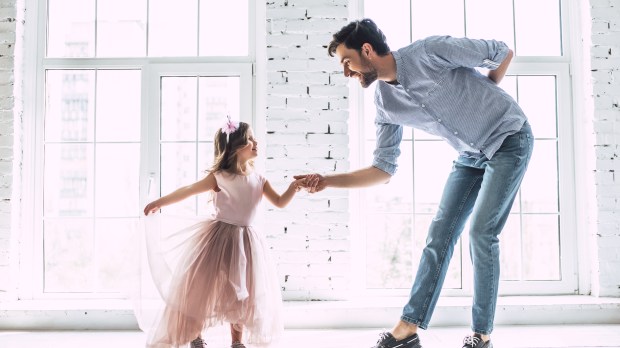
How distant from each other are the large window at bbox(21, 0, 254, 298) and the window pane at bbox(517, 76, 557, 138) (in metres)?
1.74

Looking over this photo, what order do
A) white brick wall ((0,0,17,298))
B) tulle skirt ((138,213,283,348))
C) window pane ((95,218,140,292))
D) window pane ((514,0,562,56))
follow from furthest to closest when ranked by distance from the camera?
window pane ((514,0,562,56)) < window pane ((95,218,140,292)) < white brick wall ((0,0,17,298)) < tulle skirt ((138,213,283,348))

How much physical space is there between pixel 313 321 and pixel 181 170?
4.07 feet

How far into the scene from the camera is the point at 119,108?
345 centimetres

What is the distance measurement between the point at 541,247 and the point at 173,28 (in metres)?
2.70

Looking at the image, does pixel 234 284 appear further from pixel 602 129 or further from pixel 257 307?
pixel 602 129

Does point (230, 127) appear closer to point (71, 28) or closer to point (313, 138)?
point (313, 138)

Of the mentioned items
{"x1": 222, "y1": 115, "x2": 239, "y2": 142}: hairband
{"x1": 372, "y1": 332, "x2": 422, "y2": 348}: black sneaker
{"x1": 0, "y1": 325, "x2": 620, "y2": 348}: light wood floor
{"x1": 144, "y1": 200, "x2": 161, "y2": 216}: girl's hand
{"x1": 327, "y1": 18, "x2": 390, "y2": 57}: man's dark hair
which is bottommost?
{"x1": 0, "y1": 325, "x2": 620, "y2": 348}: light wood floor

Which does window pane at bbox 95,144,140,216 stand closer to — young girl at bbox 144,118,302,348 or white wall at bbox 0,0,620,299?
white wall at bbox 0,0,620,299

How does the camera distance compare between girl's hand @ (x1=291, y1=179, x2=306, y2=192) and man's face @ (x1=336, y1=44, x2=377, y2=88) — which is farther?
girl's hand @ (x1=291, y1=179, x2=306, y2=192)

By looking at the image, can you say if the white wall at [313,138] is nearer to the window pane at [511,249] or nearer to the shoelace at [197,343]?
the window pane at [511,249]

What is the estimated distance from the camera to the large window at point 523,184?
341 centimetres

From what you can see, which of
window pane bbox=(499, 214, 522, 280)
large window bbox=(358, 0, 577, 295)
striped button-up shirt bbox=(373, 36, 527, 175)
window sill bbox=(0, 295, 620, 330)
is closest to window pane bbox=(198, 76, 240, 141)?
large window bbox=(358, 0, 577, 295)

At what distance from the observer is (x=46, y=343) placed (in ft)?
8.81

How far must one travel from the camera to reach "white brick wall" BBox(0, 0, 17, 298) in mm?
3213
